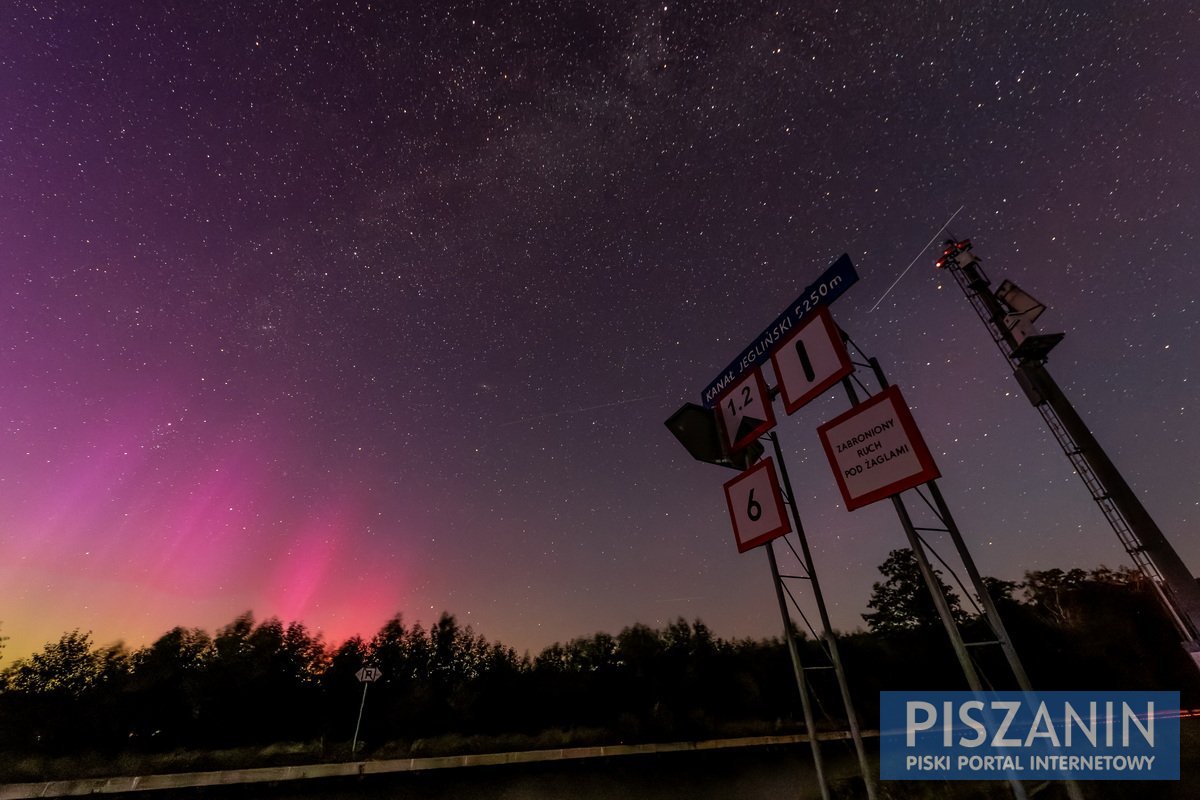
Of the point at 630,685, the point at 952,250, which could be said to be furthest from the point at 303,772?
the point at 952,250

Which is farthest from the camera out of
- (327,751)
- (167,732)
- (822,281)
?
(167,732)

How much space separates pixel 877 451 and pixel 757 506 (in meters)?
2.11

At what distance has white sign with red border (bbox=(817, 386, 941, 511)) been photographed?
485cm

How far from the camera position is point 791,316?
6941mm

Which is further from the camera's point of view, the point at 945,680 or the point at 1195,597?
the point at 945,680

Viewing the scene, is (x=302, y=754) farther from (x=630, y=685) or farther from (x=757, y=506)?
(x=630, y=685)

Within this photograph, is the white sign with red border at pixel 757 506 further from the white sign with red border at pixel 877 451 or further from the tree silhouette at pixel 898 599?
the tree silhouette at pixel 898 599

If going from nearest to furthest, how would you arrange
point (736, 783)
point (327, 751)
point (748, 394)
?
point (748, 394), point (736, 783), point (327, 751)

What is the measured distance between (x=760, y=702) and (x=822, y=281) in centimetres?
2849

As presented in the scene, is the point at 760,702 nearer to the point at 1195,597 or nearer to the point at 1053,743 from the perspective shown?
the point at 1195,597

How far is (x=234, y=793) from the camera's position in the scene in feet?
34.9

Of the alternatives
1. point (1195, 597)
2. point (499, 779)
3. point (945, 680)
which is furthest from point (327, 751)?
point (945, 680)

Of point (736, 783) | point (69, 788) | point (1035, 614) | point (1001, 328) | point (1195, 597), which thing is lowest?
point (736, 783)

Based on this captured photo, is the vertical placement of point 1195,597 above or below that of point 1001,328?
below
